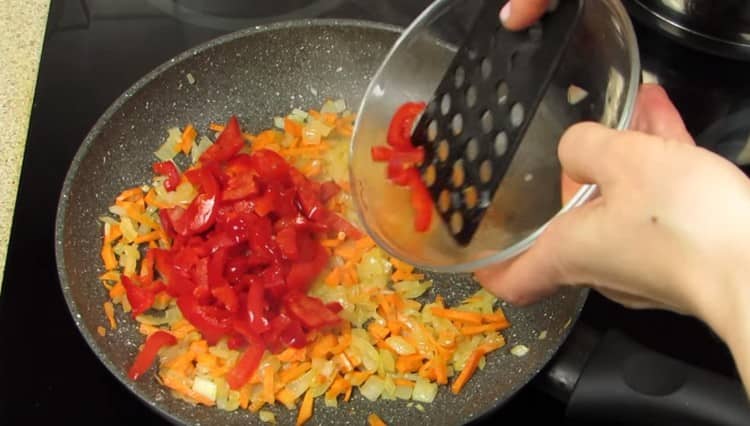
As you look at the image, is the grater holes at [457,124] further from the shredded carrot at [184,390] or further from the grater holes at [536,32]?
the shredded carrot at [184,390]

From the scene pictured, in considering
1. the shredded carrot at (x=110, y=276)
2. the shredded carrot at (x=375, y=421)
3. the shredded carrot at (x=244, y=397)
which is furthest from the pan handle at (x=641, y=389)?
the shredded carrot at (x=110, y=276)

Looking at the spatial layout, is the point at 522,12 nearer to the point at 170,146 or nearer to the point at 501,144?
the point at 501,144

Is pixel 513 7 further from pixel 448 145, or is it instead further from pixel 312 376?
pixel 312 376

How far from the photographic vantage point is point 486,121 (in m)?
0.91

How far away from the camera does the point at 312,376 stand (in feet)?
4.16

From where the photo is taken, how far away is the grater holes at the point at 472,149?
91 centimetres

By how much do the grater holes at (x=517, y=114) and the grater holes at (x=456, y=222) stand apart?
0.13 m

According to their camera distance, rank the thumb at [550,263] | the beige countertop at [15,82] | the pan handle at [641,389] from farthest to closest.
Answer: the beige countertop at [15,82] < the pan handle at [641,389] < the thumb at [550,263]

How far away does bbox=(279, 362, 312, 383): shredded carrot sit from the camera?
1257 millimetres

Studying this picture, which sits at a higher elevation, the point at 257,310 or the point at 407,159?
the point at 407,159

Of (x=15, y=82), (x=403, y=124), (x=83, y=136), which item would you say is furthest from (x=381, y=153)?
(x=15, y=82)

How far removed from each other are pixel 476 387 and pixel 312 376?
0.26m

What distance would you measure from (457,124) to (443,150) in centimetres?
4

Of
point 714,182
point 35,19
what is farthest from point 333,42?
point 714,182
